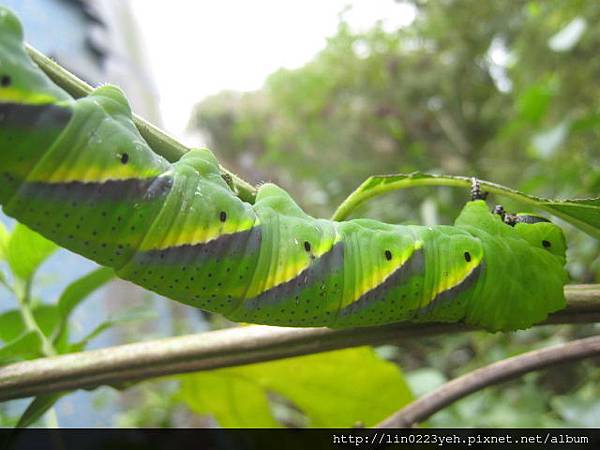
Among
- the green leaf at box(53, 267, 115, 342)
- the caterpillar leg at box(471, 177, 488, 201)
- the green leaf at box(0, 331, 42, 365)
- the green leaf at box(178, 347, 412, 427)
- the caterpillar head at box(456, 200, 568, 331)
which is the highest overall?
the caterpillar leg at box(471, 177, 488, 201)

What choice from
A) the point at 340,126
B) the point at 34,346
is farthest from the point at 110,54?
the point at 34,346

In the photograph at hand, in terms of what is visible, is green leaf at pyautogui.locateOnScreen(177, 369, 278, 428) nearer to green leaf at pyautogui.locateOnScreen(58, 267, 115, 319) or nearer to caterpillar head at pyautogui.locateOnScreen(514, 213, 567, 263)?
green leaf at pyautogui.locateOnScreen(58, 267, 115, 319)

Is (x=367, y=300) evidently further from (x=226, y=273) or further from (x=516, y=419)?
(x=516, y=419)

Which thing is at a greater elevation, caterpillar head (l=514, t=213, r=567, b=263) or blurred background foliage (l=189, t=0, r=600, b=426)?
blurred background foliage (l=189, t=0, r=600, b=426)

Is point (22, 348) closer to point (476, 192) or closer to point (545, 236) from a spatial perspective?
point (476, 192)

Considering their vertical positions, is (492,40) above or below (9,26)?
above

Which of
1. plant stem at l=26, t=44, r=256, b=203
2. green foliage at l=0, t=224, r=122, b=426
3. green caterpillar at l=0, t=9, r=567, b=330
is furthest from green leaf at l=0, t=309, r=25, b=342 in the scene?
plant stem at l=26, t=44, r=256, b=203
